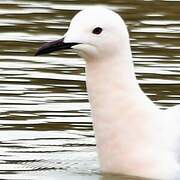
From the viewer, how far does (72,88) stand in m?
13.4

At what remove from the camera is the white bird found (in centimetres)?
1023

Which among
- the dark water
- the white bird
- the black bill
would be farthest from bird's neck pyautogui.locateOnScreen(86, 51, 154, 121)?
the dark water

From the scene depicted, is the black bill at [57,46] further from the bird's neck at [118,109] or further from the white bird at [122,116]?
the bird's neck at [118,109]

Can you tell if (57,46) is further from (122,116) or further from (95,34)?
(122,116)

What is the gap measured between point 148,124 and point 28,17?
621 cm

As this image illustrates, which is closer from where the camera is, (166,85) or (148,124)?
(148,124)

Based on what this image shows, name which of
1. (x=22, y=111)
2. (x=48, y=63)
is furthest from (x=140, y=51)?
(x=22, y=111)

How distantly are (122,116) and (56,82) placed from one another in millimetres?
3250

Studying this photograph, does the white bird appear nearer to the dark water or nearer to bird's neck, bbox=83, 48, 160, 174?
bird's neck, bbox=83, 48, 160, 174

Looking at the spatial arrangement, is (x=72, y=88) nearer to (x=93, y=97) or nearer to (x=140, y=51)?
(x=140, y=51)

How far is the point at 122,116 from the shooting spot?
34.1ft

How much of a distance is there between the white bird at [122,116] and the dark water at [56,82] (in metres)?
0.22

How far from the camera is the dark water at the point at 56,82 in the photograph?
1127cm

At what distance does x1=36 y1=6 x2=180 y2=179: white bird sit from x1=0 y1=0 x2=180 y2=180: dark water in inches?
8.6
